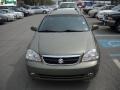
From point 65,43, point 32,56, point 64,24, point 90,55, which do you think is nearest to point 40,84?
point 32,56

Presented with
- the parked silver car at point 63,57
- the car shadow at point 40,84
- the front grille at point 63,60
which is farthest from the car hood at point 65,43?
the car shadow at point 40,84

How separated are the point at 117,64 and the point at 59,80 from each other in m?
2.81

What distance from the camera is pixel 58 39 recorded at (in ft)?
20.4

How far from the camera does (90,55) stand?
5547 millimetres

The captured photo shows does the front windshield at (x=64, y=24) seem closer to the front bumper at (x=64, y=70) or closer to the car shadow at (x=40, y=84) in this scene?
the car shadow at (x=40, y=84)

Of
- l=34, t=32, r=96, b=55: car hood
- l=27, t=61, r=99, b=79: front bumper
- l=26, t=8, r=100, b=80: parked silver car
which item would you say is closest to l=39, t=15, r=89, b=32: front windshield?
l=34, t=32, r=96, b=55: car hood

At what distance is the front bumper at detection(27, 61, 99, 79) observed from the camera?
17.4 feet

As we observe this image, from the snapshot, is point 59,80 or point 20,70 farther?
point 20,70

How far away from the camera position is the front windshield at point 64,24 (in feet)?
23.0

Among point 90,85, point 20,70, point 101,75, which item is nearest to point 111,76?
point 101,75

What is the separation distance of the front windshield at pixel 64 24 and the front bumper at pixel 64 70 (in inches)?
68.7

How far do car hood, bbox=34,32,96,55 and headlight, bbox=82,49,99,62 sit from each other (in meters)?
0.10

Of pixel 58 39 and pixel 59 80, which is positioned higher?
pixel 58 39

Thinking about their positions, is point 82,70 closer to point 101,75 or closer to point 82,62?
point 82,62
